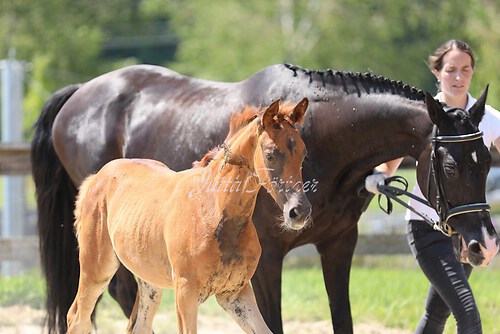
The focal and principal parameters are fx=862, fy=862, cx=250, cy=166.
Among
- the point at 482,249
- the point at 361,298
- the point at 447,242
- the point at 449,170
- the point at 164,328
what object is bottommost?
the point at 164,328

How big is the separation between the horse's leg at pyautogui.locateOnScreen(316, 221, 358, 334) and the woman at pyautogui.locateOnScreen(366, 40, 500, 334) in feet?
1.22

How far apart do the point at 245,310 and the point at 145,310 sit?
0.77 m

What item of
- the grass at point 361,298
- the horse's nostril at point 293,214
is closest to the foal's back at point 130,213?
the horse's nostril at point 293,214

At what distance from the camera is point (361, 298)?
632 centimetres

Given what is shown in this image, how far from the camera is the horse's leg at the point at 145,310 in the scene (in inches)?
161

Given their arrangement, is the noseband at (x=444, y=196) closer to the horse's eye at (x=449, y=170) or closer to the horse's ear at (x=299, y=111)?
the horse's eye at (x=449, y=170)

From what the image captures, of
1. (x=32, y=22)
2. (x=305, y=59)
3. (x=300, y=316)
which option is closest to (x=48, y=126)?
(x=300, y=316)

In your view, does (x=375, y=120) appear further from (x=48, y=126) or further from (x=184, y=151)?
(x=48, y=126)

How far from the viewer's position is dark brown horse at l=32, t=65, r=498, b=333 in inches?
156

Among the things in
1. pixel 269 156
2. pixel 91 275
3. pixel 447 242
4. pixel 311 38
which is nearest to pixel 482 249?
pixel 447 242

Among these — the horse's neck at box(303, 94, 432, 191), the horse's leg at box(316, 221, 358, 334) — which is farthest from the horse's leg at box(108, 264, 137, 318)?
the horse's neck at box(303, 94, 432, 191)

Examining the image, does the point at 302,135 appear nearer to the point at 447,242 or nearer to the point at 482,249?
the point at 447,242

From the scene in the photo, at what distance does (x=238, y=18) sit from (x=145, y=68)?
55.0ft

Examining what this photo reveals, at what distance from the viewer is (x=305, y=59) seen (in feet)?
69.9
